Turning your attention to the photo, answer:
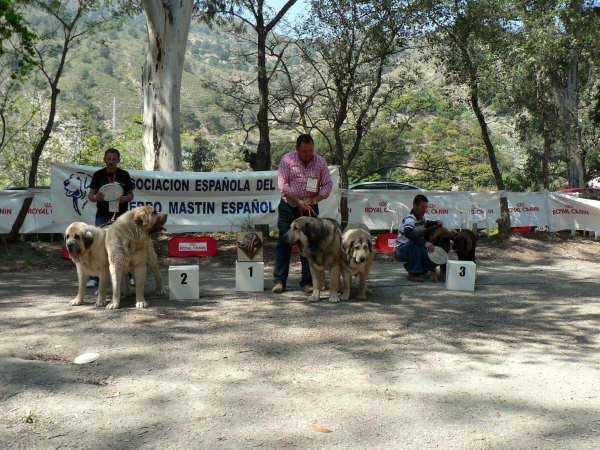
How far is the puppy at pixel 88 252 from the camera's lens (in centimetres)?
686

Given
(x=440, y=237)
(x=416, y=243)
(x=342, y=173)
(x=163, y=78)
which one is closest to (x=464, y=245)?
(x=440, y=237)

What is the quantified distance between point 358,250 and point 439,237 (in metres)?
2.68

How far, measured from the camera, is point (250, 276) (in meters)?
8.44

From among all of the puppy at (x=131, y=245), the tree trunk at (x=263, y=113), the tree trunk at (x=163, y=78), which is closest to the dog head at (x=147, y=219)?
the puppy at (x=131, y=245)

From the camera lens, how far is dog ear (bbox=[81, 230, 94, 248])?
6891 mm

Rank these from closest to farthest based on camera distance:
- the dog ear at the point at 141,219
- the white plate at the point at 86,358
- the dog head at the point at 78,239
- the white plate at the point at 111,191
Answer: the white plate at the point at 86,358 < the dog head at the point at 78,239 < the dog ear at the point at 141,219 < the white plate at the point at 111,191

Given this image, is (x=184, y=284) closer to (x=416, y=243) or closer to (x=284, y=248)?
(x=284, y=248)

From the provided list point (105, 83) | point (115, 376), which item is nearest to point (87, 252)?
point (115, 376)

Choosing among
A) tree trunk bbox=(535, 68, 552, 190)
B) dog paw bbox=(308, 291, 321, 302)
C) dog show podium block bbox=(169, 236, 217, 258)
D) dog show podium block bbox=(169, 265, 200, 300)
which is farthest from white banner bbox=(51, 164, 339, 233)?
tree trunk bbox=(535, 68, 552, 190)

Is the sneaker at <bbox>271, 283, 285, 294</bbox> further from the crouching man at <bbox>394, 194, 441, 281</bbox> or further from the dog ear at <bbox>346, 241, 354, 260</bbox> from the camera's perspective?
the crouching man at <bbox>394, 194, 441, 281</bbox>

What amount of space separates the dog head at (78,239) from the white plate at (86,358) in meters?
1.96

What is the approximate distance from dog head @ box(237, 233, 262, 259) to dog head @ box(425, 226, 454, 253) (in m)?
2.85

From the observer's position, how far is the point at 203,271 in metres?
11.2

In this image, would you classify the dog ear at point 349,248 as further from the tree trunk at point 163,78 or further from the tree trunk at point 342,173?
the tree trunk at point 342,173
